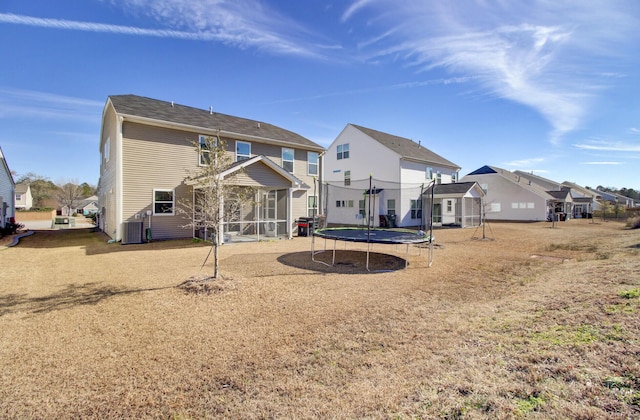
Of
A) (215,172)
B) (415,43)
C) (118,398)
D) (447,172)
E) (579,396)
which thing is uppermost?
(415,43)

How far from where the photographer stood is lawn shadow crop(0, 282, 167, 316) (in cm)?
466

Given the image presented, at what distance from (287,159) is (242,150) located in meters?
2.72

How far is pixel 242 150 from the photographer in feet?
49.2

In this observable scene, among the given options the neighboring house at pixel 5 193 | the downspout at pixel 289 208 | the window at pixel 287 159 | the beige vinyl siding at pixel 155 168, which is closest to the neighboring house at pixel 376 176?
the window at pixel 287 159

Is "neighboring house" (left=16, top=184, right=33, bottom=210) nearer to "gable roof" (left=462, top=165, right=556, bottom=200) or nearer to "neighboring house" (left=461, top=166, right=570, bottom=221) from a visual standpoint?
"neighboring house" (left=461, top=166, right=570, bottom=221)

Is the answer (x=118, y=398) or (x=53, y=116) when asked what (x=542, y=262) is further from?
(x=53, y=116)

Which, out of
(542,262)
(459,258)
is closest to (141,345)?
(459,258)

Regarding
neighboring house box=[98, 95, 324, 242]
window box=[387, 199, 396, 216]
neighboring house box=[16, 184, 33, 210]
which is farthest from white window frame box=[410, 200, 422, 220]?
neighboring house box=[16, 184, 33, 210]

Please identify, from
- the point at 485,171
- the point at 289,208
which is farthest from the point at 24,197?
the point at 485,171

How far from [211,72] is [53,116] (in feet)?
45.5

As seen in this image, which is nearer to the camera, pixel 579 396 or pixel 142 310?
pixel 579 396

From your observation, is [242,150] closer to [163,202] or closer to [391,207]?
[163,202]

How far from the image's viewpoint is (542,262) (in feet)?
29.2

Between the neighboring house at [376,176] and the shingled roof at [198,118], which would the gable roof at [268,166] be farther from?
the neighboring house at [376,176]
